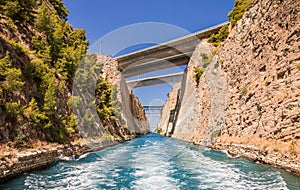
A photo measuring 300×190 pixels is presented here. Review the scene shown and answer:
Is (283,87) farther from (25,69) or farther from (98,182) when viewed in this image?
(25,69)

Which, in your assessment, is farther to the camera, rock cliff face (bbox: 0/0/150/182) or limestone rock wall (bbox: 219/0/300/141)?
limestone rock wall (bbox: 219/0/300/141)

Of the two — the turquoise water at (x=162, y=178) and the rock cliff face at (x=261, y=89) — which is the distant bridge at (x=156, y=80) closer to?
the rock cliff face at (x=261, y=89)

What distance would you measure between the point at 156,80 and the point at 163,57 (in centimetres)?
1233

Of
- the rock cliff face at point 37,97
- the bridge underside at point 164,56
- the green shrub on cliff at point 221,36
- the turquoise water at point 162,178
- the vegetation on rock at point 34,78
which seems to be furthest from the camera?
the bridge underside at point 164,56

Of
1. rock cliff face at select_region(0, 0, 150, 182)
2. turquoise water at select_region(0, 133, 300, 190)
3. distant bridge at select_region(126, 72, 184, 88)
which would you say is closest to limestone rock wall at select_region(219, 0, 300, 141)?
turquoise water at select_region(0, 133, 300, 190)

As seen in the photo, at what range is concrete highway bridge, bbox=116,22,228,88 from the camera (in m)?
41.2

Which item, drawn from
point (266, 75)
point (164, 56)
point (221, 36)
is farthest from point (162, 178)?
point (164, 56)

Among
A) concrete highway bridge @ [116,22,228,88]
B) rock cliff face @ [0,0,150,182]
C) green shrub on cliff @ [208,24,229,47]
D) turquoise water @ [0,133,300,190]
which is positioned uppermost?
concrete highway bridge @ [116,22,228,88]

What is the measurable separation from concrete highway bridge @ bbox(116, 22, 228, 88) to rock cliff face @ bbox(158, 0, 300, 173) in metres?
20.1

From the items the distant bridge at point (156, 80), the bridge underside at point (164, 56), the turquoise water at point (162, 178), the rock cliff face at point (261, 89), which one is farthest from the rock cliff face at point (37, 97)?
the distant bridge at point (156, 80)

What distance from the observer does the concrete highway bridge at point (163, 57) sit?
4119cm

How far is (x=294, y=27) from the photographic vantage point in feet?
33.3

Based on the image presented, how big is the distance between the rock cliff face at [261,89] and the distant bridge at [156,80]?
3115cm

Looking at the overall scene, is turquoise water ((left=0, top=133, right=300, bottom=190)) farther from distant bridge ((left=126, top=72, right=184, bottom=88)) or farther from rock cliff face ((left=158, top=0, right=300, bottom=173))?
distant bridge ((left=126, top=72, right=184, bottom=88))
